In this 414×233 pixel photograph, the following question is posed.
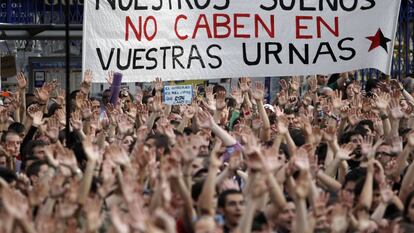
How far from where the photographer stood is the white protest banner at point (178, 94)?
1153 cm

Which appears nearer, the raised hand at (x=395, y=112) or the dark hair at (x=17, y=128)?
the raised hand at (x=395, y=112)

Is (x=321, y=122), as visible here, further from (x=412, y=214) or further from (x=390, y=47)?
(x=412, y=214)

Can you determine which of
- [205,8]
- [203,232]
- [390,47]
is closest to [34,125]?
[205,8]

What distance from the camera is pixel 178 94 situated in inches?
457

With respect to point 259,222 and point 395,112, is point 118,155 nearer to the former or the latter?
point 259,222

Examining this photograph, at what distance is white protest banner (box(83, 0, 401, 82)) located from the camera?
10719mm

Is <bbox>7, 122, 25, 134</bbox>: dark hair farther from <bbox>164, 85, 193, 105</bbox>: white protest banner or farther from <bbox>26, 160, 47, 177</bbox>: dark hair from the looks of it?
<bbox>164, 85, 193, 105</bbox>: white protest banner

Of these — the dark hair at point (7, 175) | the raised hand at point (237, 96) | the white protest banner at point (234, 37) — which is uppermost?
the white protest banner at point (234, 37)

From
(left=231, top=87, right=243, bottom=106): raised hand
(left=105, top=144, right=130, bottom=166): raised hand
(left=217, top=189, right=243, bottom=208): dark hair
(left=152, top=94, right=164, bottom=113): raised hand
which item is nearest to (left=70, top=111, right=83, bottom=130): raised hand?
(left=152, top=94, right=164, bottom=113): raised hand

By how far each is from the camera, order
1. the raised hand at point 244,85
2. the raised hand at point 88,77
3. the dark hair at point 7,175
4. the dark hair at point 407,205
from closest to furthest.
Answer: the dark hair at point 407,205 < the dark hair at point 7,175 < the raised hand at point 88,77 < the raised hand at point 244,85

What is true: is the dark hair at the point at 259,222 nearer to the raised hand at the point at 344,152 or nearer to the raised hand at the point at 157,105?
the raised hand at the point at 344,152

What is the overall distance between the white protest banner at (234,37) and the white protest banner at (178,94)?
2.26 feet

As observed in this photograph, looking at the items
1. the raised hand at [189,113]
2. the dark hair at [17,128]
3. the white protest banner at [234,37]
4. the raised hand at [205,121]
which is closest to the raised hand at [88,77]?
the white protest banner at [234,37]

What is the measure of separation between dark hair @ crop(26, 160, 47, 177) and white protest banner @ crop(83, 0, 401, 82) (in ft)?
10.8
